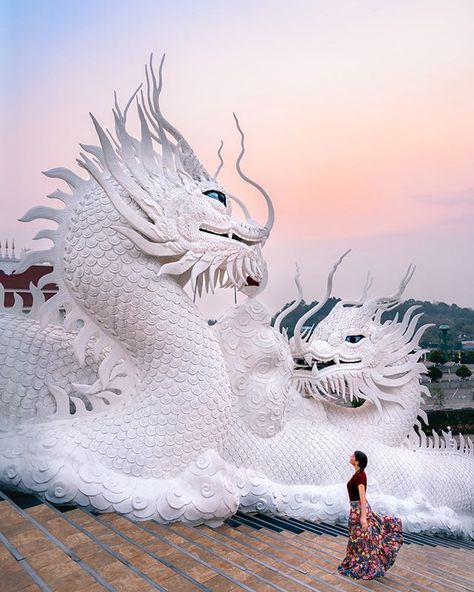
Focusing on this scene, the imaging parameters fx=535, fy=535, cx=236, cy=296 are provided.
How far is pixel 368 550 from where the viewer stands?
2363 millimetres

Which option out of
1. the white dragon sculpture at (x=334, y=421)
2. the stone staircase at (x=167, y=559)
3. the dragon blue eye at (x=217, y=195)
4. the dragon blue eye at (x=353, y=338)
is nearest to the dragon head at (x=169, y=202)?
the dragon blue eye at (x=217, y=195)

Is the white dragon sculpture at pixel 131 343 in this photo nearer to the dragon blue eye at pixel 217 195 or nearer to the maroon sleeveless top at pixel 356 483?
the dragon blue eye at pixel 217 195

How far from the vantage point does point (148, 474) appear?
9.53 ft

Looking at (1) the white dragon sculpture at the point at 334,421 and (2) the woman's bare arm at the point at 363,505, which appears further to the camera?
(1) the white dragon sculpture at the point at 334,421

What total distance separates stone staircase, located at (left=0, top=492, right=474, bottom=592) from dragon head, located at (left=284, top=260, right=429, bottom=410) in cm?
180

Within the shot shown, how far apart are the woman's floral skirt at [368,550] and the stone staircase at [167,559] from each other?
0.05 metres

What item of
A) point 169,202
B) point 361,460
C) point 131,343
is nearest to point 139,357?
point 131,343

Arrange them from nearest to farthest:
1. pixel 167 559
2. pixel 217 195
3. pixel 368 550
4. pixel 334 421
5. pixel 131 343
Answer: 1. pixel 167 559
2. pixel 368 550
3. pixel 131 343
4. pixel 217 195
5. pixel 334 421

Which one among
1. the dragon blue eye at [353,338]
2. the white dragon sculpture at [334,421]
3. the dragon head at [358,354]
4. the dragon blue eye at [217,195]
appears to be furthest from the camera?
the dragon blue eye at [353,338]

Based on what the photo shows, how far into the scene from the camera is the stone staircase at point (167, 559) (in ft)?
6.38

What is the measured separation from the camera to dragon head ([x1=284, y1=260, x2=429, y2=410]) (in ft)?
15.9

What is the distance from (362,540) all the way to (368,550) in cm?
5

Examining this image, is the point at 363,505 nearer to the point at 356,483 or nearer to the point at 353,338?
the point at 356,483

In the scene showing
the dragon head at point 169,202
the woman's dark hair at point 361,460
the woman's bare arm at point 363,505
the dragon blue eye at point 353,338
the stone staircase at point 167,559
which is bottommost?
the stone staircase at point 167,559
